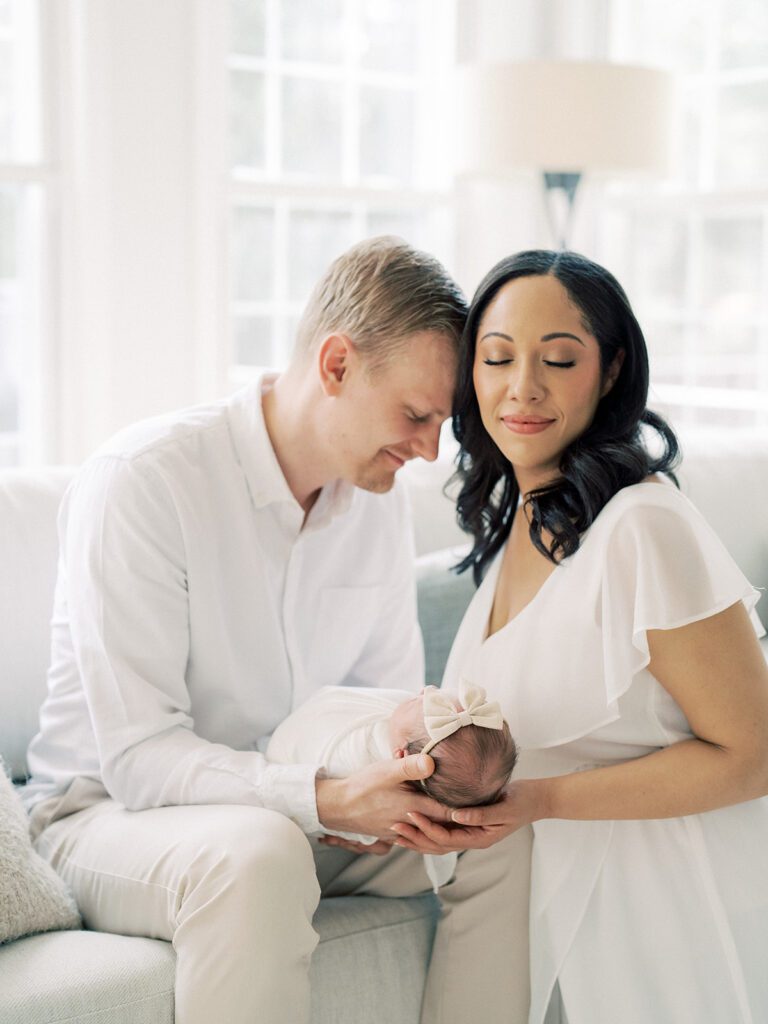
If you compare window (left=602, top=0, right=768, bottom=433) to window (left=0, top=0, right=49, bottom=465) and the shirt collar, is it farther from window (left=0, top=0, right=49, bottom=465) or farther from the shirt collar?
the shirt collar

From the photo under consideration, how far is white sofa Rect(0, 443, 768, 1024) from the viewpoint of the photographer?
1455 mm

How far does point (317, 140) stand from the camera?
3.93 meters

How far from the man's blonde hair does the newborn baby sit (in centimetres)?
51

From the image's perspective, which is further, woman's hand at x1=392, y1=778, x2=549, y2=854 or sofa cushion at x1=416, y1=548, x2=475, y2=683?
sofa cushion at x1=416, y1=548, x2=475, y2=683

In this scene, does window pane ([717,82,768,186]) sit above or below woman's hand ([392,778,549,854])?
above

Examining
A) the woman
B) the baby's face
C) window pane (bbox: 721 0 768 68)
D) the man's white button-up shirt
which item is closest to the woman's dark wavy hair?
the woman

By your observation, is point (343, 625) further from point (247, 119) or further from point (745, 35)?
point (745, 35)

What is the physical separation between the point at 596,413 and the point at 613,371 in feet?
0.21

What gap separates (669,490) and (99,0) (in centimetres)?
238

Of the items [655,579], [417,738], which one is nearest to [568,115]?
[655,579]

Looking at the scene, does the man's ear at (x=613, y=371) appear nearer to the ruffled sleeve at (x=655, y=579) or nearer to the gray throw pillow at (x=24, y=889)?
the ruffled sleeve at (x=655, y=579)

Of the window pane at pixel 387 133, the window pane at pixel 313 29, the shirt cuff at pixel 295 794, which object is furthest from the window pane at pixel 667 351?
the shirt cuff at pixel 295 794

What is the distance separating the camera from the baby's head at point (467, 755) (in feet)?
4.90

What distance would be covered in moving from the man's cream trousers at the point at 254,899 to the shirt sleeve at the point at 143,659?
0.06 metres
